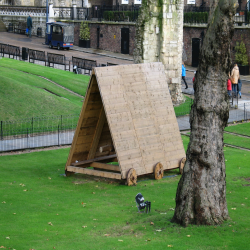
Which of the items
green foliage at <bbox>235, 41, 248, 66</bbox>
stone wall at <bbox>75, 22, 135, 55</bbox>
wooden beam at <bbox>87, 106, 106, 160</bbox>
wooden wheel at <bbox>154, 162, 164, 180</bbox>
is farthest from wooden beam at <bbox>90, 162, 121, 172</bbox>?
stone wall at <bbox>75, 22, 135, 55</bbox>

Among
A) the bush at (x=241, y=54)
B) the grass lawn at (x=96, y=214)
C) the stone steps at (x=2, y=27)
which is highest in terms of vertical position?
the stone steps at (x=2, y=27)

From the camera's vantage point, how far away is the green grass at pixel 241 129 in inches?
804

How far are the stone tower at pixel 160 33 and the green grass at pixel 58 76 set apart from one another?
4264mm

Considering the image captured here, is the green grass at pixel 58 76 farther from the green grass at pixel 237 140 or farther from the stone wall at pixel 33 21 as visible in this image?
the stone wall at pixel 33 21

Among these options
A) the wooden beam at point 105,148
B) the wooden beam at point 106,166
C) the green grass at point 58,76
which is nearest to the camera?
the wooden beam at point 106,166

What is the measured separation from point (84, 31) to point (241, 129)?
3286 centimetres

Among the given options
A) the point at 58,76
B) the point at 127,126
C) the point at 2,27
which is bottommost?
the point at 127,126

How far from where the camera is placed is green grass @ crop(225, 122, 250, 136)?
67.0 ft

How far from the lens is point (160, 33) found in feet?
84.3

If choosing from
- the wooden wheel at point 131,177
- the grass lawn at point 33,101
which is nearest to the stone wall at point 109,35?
the grass lawn at point 33,101

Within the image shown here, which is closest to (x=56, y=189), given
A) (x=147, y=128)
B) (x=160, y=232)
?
(x=147, y=128)

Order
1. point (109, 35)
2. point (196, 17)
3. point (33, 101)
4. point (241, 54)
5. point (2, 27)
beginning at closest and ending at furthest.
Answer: point (33, 101) < point (241, 54) < point (196, 17) < point (109, 35) < point (2, 27)

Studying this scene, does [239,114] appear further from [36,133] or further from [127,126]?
[127,126]

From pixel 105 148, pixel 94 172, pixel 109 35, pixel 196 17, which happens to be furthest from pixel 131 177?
pixel 109 35
